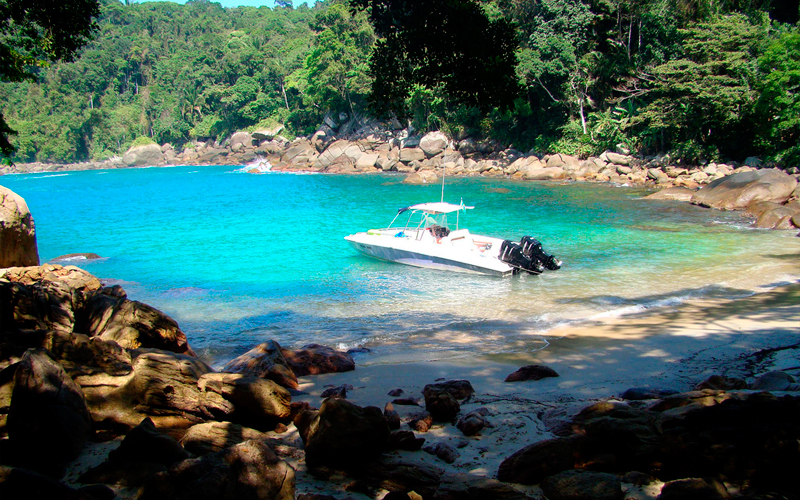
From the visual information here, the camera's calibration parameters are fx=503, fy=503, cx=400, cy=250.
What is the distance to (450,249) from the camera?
53.1 ft

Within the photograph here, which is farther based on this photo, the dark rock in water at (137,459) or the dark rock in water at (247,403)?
the dark rock in water at (247,403)

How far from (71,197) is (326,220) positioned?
32.0 metres

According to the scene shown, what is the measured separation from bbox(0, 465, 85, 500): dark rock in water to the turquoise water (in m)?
6.29

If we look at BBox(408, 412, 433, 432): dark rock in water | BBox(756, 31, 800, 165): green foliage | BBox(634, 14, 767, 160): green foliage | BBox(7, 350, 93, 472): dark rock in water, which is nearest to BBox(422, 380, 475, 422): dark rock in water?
BBox(408, 412, 433, 432): dark rock in water

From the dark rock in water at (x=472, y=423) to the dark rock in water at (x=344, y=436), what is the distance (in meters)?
0.94

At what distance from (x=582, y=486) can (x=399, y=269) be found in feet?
45.6

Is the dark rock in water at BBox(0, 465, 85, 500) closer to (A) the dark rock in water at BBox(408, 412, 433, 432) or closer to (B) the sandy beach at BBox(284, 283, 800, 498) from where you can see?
A: (B) the sandy beach at BBox(284, 283, 800, 498)

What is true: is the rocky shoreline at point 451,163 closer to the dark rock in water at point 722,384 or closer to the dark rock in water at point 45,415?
the dark rock in water at point 722,384

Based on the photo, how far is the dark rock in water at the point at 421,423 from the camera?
487cm

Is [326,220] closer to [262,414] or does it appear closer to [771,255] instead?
[771,255]

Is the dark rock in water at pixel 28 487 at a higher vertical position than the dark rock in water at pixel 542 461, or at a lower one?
higher

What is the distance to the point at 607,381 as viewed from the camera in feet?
21.9

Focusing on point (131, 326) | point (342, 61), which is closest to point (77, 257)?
point (131, 326)

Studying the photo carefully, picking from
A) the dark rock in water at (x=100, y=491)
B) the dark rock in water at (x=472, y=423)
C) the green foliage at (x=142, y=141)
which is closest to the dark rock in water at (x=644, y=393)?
the dark rock in water at (x=472, y=423)
